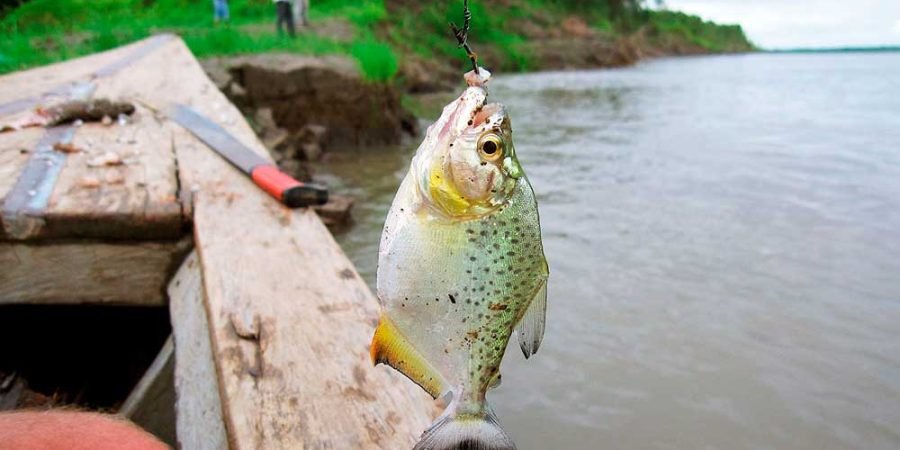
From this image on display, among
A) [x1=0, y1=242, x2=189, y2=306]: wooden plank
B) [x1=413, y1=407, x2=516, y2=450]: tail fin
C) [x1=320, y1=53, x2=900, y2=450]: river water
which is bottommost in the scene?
[x1=320, y1=53, x2=900, y2=450]: river water

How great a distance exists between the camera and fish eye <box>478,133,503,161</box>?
4.50 feet

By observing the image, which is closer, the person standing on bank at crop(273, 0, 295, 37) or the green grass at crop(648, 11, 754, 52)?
the person standing on bank at crop(273, 0, 295, 37)

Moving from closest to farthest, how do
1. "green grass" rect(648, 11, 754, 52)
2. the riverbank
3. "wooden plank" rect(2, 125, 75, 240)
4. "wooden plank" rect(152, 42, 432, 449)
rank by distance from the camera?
"wooden plank" rect(152, 42, 432, 449)
"wooden plank" rect(2, 125, 75, 240)
the riverbank
"green grass" rect(648, 11, 754, 52)

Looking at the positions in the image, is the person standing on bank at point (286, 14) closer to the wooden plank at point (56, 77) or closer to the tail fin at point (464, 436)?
the wooden plank at point (56, 77)

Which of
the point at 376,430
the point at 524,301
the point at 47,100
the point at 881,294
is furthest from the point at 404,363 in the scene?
the point at 47,100

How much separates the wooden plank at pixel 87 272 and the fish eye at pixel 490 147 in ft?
7.94

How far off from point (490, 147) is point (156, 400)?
2.20 meters

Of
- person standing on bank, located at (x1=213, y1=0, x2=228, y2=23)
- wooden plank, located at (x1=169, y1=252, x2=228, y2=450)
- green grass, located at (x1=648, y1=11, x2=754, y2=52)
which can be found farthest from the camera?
green grass, located at (x1=648, y1=11, x2=754, y2=52)

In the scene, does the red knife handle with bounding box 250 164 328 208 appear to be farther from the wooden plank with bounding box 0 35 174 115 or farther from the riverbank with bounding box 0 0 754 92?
the riverbank with bounding box 0 0 754 92

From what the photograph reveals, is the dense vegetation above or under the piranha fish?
under

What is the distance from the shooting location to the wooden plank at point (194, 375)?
2.14m

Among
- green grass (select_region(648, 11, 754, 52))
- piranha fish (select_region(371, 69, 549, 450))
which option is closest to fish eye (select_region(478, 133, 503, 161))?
piranha fish (select_region(371, 69, 549, 450))

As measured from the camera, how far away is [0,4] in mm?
16984

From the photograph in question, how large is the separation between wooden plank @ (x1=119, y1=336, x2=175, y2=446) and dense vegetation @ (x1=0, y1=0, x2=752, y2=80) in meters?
1.91
